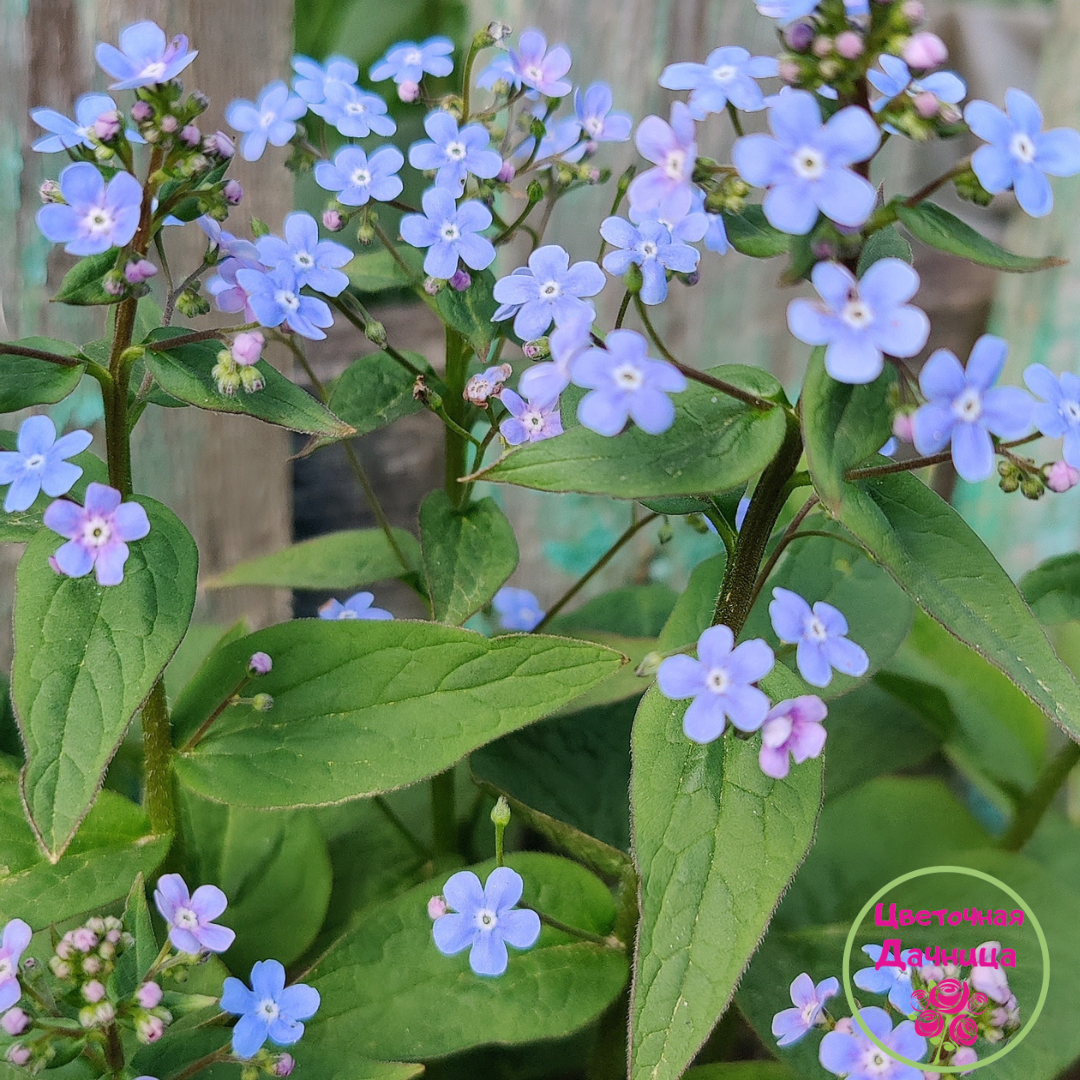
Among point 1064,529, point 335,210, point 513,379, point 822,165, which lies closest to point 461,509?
point 513,379

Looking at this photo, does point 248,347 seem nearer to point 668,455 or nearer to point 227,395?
point 227,395

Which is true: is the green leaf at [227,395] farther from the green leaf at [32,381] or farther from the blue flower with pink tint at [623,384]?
the blue flower with pink tint at [623,384]

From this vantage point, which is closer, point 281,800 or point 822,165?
point 822,165

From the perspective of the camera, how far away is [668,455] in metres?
0.85

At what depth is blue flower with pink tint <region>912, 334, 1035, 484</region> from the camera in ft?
2.55

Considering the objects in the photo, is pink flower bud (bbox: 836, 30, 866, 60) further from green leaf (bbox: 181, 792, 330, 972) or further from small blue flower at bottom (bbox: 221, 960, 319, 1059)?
green leaf (bbox: 181, 792, 330, 972)

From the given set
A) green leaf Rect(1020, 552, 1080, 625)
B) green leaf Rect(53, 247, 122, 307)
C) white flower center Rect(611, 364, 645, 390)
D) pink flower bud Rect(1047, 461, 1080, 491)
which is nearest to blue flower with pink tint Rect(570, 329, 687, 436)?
white flower center Rect(611, 364, 645, 390)

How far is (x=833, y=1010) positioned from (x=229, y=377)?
107 centimetres

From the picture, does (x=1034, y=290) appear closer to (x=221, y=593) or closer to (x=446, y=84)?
(x=446, y=84)

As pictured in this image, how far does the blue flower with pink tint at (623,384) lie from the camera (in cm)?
76

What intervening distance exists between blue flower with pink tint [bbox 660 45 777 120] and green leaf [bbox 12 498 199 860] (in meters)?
0.61

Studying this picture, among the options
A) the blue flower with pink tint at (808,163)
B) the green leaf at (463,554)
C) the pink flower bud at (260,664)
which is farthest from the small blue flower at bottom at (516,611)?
the blue flower with pink tint at (808,163)

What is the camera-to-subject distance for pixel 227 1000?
974mm

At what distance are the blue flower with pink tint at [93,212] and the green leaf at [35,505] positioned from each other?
0.77ft
